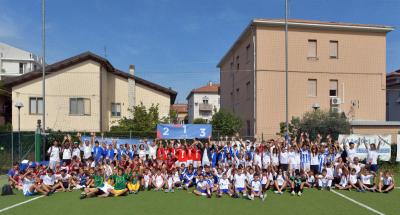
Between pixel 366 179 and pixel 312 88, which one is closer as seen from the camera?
pixel 366 179

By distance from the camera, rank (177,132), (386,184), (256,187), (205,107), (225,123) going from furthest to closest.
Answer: (205,107) < (225,123) < (177,132) < (386,184) < (256,187)

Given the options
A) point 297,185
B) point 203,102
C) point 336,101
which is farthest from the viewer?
point 203,102

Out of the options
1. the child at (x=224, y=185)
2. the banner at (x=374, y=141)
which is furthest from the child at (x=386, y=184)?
the child at (x=224, y=185)

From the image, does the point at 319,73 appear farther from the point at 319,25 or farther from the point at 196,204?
the point at 196,204

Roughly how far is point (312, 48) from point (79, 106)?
18.8 m

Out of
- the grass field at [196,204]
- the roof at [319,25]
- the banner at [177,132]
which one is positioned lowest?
the grass field at [196,204]

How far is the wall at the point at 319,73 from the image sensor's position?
87.2ft

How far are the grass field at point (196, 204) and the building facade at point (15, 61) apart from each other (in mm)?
59433

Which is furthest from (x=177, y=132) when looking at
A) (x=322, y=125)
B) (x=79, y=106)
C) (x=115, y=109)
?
(x=115, y=109)

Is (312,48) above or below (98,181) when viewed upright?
above

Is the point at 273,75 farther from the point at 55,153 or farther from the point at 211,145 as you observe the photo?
the point at 55,153

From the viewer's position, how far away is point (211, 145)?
15.7 m

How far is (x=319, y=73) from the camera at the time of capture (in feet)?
88.8

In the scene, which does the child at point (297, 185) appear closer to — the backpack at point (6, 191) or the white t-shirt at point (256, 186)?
the white t-shirt at point (256, 186)
